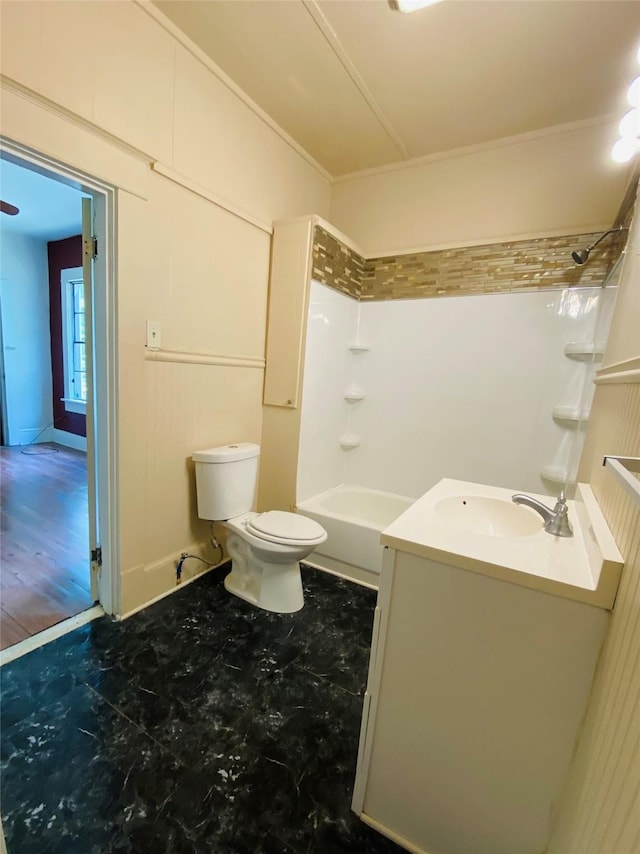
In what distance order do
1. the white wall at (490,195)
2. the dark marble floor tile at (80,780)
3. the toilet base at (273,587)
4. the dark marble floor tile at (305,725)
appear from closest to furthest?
1. the dark marble floor tile at (80,780)
2. the dark marble floor tile at (305,725)
3. the toilet base at (273,587)
4. the white wall at (490,195)

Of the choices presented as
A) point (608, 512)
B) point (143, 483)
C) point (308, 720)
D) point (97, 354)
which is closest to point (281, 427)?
point (143, 483)

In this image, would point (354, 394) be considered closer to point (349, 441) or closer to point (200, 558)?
point (349, 441)

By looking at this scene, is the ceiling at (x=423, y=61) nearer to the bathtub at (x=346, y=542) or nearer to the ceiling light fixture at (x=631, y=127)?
the ceiling light fixture at (x=631, y=127)

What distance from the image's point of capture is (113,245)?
1515mm

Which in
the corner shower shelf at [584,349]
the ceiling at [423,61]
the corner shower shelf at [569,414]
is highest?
the ceiling at [423,61]

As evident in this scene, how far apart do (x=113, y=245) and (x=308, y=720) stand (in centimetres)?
196

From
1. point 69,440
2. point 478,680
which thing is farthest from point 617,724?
point 69,440

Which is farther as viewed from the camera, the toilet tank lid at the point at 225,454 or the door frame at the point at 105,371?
the toilet tank lid at the point at 225,454

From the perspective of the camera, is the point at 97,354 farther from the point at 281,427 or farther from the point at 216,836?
the point at 216,836

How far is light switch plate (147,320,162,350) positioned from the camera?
1688mm

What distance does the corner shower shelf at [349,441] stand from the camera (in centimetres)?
287

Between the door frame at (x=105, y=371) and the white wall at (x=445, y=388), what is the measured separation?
3.64ft

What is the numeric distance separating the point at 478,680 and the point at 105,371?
1.69m

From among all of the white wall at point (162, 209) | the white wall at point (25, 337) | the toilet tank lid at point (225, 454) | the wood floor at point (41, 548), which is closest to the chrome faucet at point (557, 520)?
the toilet tank lid at point (225, 454)
